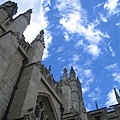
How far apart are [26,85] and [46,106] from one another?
2612 millimetres

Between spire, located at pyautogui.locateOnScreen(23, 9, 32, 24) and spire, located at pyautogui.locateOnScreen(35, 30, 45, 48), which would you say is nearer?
spire, located at pyautogui.locateOnScreen(23, 9, 32, 24)

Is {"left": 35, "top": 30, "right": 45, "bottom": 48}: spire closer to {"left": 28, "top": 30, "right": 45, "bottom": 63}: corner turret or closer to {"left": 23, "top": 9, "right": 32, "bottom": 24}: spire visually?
{"left": 28, "top": 30, "right": 45, "bottom": 63}: corner turret

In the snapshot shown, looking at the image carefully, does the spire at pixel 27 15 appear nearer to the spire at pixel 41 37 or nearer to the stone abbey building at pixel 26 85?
the stone abbey building at pixel 26 85

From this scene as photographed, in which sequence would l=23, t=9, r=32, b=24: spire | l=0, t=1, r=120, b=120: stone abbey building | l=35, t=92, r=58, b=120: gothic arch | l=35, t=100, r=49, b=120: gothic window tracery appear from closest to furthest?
l=0, t=1, r=120, b=120: stone abbey building → l=35, t=100, r=49, b=120: gothic window tracery → l=35, t=92, r=58, b=120: gothic arch → l=23, t=9, r=32, b=24: spire

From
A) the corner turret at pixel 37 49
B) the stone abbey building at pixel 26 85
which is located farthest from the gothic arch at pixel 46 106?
the corner turret at pixel 37 49

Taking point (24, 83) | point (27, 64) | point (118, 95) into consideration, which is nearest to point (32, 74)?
point (24, 83)

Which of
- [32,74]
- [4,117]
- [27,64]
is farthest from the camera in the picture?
[27,64]

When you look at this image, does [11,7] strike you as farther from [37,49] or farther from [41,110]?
[41,110]

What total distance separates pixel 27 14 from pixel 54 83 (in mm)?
4248

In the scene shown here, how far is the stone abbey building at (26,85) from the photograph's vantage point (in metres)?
6.28

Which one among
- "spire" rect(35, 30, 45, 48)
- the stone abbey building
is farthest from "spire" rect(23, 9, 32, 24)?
"spire" rect(35, 30, 45, 48)

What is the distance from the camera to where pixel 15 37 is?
785 centimetres

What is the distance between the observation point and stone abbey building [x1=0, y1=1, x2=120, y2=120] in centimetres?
628

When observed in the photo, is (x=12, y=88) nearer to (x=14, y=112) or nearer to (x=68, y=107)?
(x=14, y=112)
